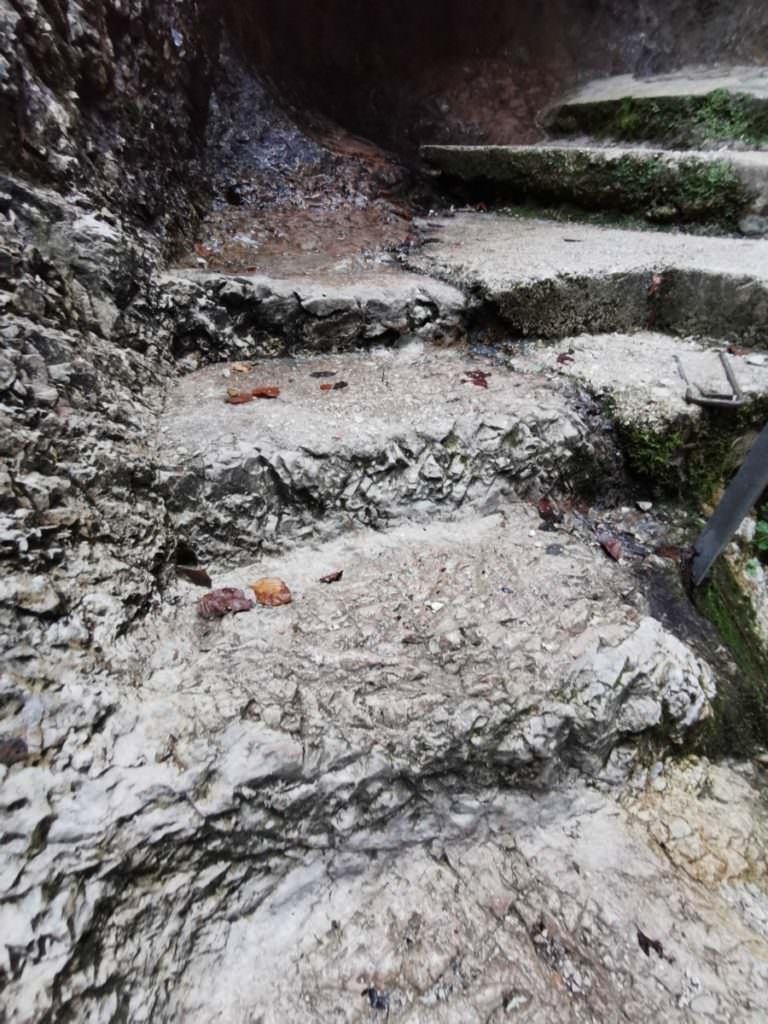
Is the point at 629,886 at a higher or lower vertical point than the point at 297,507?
lower

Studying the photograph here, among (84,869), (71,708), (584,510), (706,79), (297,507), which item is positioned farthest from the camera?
(706,79)

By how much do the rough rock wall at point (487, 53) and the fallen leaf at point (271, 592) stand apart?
577 centimetres

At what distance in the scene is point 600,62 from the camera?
251 inches

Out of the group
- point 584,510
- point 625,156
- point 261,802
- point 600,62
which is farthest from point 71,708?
point 600,62

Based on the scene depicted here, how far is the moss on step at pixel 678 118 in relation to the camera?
448 cm

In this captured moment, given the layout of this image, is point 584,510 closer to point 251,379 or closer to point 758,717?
point 758,717

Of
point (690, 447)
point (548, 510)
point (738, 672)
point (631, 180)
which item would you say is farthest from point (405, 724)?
point (631, 180)

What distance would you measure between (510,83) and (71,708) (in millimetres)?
7894

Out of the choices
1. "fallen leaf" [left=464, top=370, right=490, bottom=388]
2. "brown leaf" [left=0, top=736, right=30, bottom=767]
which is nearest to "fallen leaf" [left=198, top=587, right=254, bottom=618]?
"brown leaf" [left=0, top=736, right=30, bottom=767]

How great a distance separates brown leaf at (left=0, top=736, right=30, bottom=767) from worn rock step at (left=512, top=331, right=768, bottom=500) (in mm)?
2583

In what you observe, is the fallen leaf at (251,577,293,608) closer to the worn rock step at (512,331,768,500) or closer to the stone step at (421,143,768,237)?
the worn rock step at (512,331,768,500)

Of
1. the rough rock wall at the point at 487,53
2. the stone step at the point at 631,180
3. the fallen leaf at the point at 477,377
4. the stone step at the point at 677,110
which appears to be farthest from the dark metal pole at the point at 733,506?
the rough rock wall at the point at 487,53

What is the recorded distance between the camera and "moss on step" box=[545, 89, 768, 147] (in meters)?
4.48

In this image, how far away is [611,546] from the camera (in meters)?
2.36
